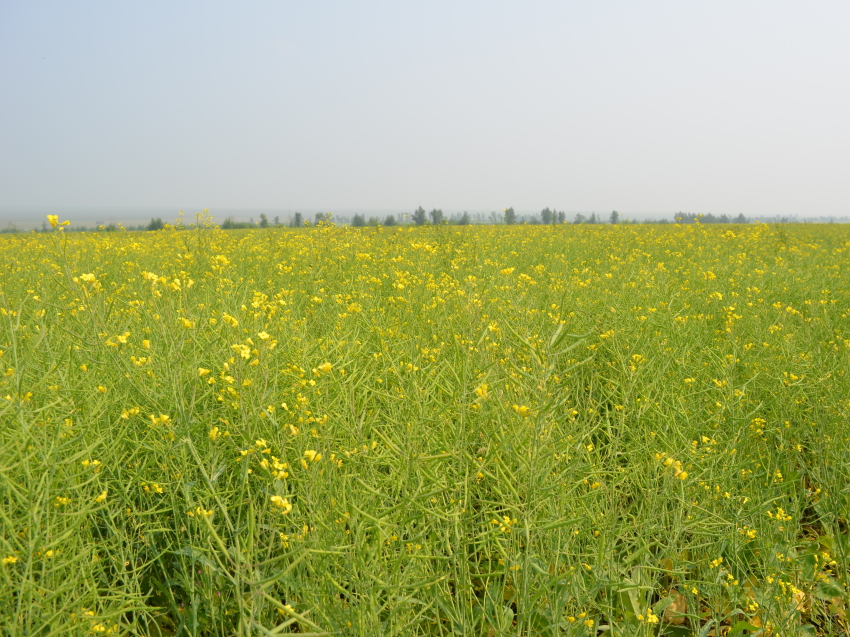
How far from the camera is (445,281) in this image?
4.31 meters

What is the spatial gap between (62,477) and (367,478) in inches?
34.9

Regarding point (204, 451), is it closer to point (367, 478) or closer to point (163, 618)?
point (163, 618)

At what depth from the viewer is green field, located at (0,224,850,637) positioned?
1253 millimetres

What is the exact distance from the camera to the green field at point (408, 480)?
1.25m

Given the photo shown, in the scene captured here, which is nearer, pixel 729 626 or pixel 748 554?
pixel 729 626

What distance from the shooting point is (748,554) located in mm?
1890

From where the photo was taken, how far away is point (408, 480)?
1.27 meters

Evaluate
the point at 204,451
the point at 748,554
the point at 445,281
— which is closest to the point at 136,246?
the point at 445,281

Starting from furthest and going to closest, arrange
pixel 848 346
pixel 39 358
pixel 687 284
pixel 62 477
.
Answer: pixel 687 284, pixel 848 346, pixel 39 358, pixel 62 477

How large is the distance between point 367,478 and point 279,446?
337 millimetres

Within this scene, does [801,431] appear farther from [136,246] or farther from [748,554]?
[136,246]

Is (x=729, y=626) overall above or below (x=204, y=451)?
below

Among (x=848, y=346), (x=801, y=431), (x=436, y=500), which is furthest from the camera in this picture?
(x=848, y=346)

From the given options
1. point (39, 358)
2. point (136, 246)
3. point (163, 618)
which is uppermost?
point (136, 246)
